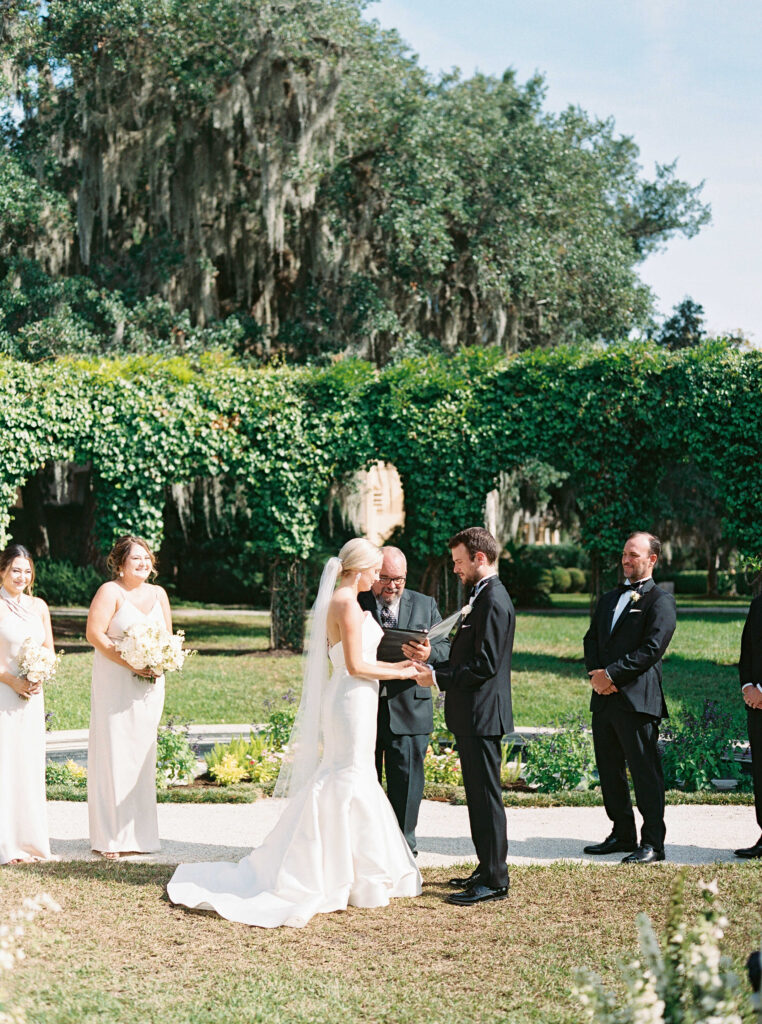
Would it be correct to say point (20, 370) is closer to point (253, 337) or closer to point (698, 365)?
point (253, 337)

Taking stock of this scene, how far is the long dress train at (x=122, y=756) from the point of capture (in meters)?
6.20

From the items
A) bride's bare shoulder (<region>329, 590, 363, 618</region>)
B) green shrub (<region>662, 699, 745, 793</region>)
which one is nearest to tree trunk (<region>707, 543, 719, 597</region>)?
green shrub (<region>662, 699, 745, 793</region>)

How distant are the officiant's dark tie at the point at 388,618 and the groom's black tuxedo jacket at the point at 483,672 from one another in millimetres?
810

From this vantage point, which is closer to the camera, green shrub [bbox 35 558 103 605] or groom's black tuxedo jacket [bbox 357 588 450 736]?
groom's black tuxedo jacket [bbox 357 588 450 736]

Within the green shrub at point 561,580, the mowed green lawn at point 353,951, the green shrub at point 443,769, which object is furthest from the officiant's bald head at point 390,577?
the green shrub at point 561,580

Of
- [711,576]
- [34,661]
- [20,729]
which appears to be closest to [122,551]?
[34,661]

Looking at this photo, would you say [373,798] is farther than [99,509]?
No

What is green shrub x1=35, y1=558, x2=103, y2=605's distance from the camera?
24562 millimetres

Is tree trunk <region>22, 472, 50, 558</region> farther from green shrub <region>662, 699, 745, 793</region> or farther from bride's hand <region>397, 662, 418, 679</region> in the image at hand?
bride's hand <region>397, 662, 418, 679</region>

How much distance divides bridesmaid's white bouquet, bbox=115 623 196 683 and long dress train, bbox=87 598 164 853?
0.15 metres

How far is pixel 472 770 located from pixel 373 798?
52 centimetres

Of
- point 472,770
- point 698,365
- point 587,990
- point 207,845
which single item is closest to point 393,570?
point 472,770

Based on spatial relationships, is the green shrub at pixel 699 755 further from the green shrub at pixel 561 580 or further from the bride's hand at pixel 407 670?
the green shrub at pixel 561 580

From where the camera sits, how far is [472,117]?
19781 mm
